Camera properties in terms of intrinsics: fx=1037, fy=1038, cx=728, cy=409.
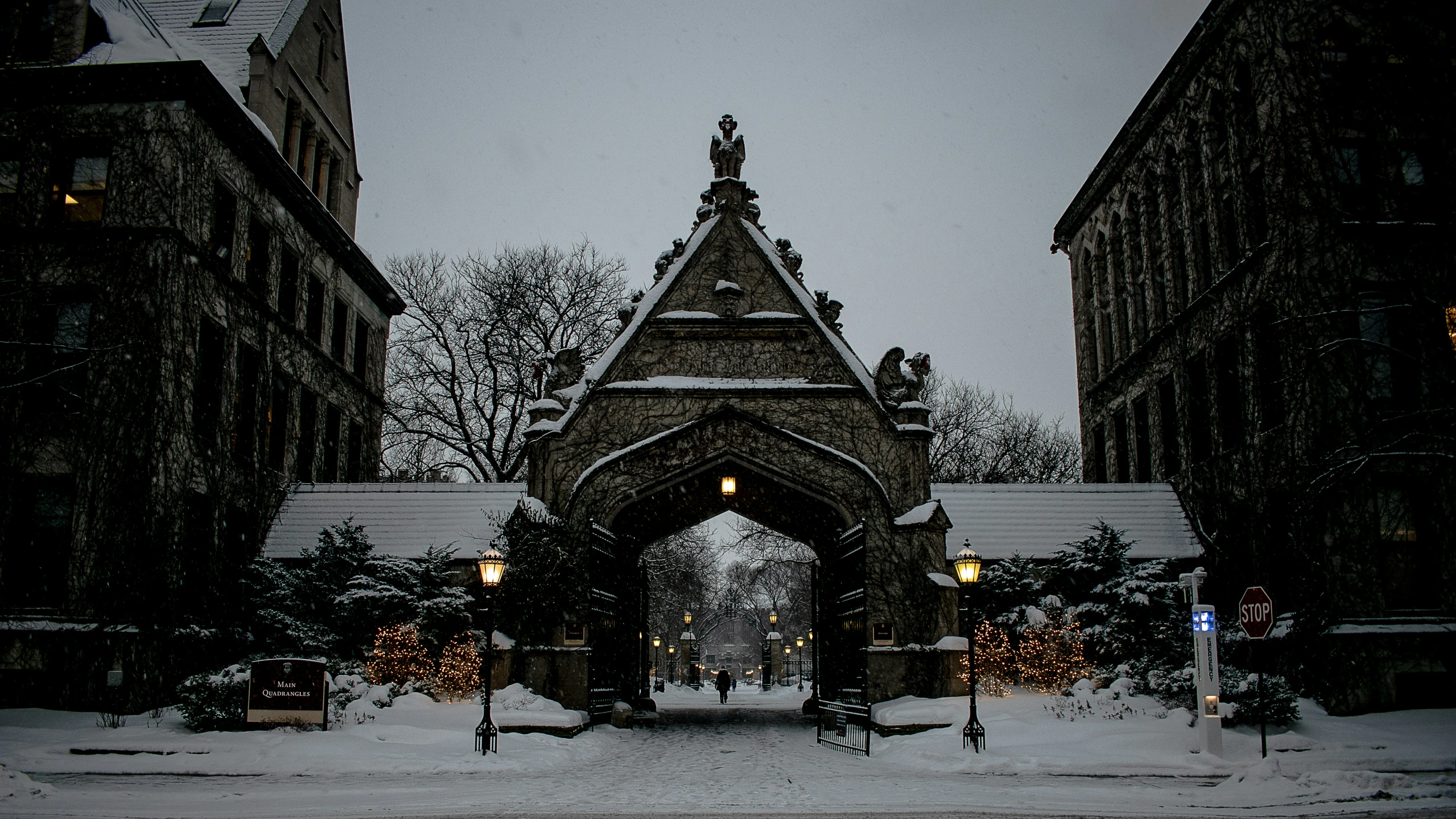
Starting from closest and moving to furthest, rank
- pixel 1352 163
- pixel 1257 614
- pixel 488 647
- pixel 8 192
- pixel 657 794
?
pixel 657 794 < pixel 1257 614 < pixel 488 647 < pixel 1352 163 < pixel 8 192

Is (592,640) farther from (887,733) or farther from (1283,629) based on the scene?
(1283,629)

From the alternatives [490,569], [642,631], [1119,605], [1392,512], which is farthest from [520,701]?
[1392,512]

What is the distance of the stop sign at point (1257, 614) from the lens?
44.5ft

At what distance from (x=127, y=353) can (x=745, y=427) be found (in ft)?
38.8

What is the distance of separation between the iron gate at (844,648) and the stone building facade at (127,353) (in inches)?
487

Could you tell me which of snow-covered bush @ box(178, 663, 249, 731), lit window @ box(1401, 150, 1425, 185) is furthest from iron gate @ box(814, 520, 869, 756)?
lit window @ box(1401, 150, 1425, 185)

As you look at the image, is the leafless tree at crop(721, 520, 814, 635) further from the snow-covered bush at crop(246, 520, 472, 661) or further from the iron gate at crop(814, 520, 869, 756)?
the snow-covered bush at crop(246, 520, 472, 661)

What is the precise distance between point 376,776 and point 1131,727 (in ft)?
36.0

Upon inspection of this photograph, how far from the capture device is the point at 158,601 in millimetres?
19203

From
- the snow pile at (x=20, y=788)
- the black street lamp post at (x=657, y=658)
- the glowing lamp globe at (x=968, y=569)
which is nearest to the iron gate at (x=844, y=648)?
the glowing lamp globe at (x=968, y=569)

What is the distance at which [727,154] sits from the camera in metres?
23.1

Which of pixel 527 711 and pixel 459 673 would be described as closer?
pixel 527 711

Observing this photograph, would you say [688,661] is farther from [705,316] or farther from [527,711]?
[527,711]

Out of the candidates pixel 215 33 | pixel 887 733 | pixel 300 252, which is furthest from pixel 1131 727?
pixel 215 33
